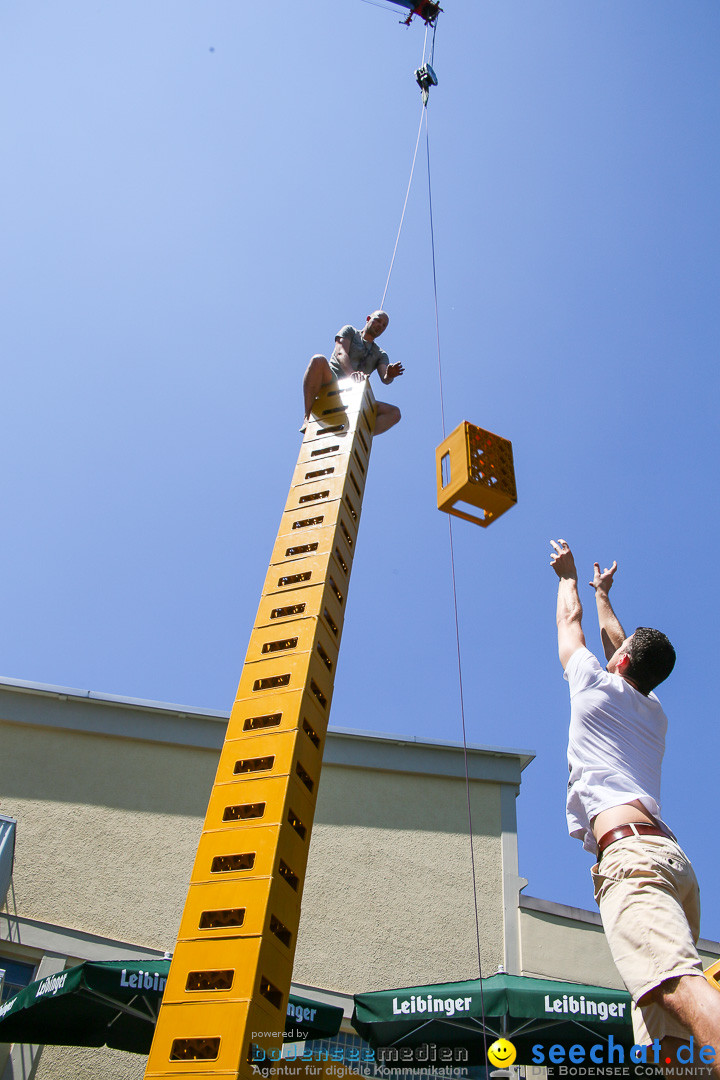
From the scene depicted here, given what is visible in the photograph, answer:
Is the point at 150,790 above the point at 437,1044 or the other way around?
above

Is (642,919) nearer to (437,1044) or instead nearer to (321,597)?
(321,597)

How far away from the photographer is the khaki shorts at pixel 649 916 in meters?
2.33

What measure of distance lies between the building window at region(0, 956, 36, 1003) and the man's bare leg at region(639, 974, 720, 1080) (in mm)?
7357

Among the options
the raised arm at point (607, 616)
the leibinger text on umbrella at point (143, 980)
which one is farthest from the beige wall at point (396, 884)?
the raised arm at point (607, 616)

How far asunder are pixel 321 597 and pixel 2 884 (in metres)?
5.93

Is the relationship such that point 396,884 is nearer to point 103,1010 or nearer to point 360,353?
point 103,1010

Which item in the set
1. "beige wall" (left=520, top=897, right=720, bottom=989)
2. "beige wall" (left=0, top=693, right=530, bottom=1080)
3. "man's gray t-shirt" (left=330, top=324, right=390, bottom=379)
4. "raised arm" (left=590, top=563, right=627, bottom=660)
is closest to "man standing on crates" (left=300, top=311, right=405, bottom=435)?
"man's gray t-shirt" (left=330, top=324, right=390, bottom=379)

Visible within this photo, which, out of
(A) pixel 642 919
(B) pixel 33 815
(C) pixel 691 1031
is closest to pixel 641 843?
(A) pixel 642 919

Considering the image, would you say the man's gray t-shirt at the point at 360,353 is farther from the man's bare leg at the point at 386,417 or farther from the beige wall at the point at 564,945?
the beige wall at the point at 564,945

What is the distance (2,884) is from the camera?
8195 millimetres

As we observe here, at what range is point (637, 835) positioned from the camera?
2.71 m

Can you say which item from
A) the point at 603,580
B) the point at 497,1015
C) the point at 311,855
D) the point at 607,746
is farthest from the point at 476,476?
the point at 311,855

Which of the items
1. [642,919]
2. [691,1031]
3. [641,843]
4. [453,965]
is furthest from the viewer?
[453,965]

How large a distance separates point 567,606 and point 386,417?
272 cm
